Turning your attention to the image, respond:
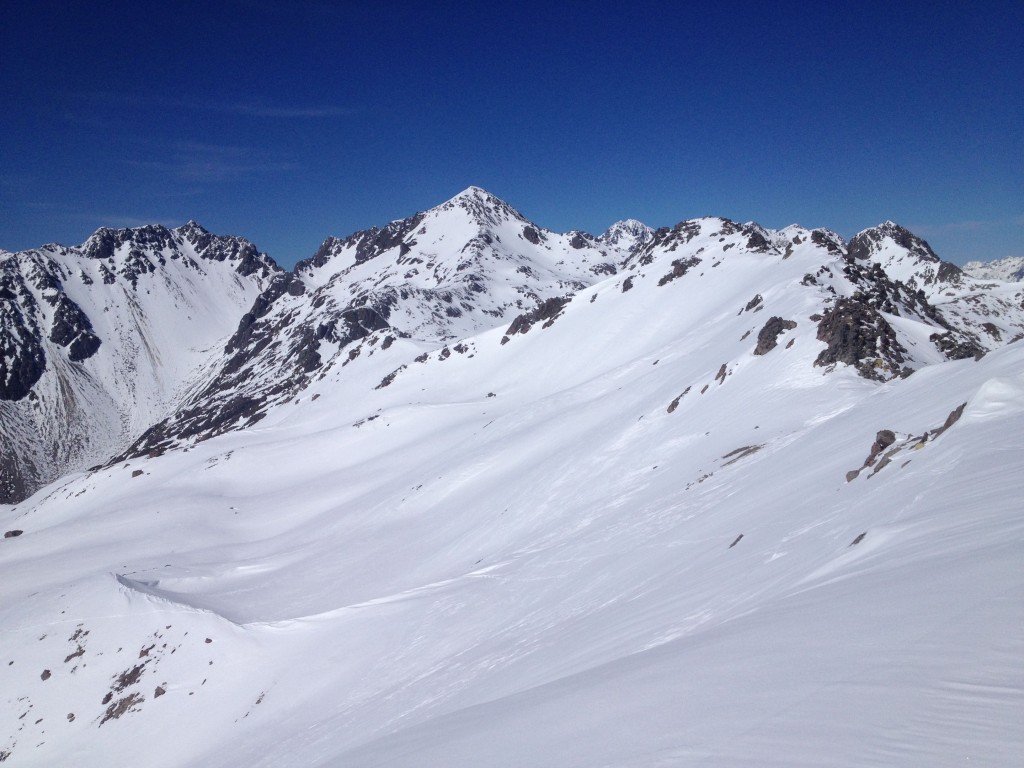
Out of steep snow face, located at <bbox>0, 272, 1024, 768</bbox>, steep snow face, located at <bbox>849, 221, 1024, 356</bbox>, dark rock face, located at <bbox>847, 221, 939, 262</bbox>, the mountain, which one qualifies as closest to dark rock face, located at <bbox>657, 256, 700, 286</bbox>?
the mountain

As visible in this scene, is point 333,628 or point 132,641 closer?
point 333,628

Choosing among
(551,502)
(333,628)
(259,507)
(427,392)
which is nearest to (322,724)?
(333,628)

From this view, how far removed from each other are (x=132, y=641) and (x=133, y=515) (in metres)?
31.6

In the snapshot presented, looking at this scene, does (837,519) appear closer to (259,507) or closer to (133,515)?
(259,507)

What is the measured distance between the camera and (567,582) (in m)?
16.9

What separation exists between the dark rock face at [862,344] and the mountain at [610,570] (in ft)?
0.41

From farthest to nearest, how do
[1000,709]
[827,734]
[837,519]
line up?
[837,519], [827,734], [1000,709]

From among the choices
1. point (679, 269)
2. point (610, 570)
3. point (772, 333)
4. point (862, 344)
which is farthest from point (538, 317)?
point (610, 570)

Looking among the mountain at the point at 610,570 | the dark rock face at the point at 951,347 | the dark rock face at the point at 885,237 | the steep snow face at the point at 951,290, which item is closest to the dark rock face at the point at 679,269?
the mountain at the point at 610,570

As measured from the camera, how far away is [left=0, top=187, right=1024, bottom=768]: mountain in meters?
5.39

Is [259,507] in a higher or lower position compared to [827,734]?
higher

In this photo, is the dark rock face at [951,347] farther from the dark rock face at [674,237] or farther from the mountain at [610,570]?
the dark rock face at [674,237]

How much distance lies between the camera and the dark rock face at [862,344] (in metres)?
23.2

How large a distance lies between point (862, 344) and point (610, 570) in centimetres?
1602
